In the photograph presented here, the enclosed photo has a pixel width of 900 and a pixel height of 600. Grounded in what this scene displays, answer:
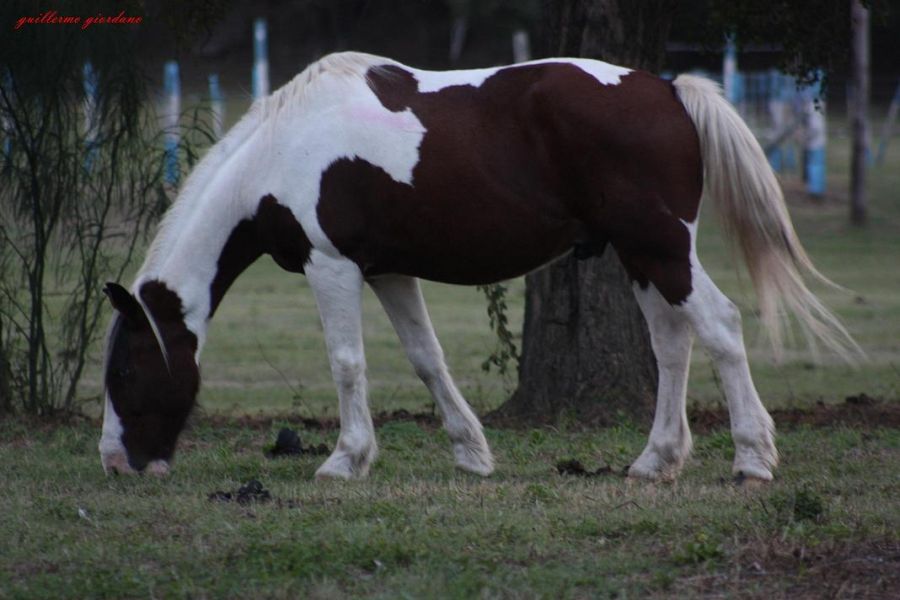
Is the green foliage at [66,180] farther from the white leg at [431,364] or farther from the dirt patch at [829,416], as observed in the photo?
the dirt patch at [829,416]

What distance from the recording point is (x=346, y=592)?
14.3 ft

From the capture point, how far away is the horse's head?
6.31 m

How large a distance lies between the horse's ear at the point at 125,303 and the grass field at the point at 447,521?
775 mm

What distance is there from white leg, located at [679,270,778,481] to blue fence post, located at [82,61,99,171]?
431 cm

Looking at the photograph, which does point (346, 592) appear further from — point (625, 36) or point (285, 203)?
point (625, 36)

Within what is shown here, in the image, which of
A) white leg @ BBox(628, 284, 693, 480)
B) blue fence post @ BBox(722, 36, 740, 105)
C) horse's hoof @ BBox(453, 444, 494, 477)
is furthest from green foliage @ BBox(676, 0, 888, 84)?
blue fence post @ BBox(722, 36, 740, 105)

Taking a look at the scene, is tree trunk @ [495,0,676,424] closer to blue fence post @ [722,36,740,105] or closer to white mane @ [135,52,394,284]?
white mane @ [135,52,394,284]

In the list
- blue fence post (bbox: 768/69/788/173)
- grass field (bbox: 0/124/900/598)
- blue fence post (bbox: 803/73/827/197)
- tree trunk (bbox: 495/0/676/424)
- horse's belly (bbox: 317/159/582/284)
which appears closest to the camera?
grass field (bbox: 0/124/900/598)

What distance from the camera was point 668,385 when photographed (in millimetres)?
6297

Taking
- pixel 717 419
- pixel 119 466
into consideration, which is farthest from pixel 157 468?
pixel 717 419

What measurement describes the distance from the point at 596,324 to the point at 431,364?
1777 millimetres

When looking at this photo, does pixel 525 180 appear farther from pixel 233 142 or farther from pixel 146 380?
pixel 146 380

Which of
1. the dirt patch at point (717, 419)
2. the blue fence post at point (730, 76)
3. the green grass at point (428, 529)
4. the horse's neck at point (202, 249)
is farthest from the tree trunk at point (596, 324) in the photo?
the blue fence post at point (730, 76)

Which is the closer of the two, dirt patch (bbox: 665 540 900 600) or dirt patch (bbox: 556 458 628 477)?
dirt patch (bbox: 665 540 900 600)
